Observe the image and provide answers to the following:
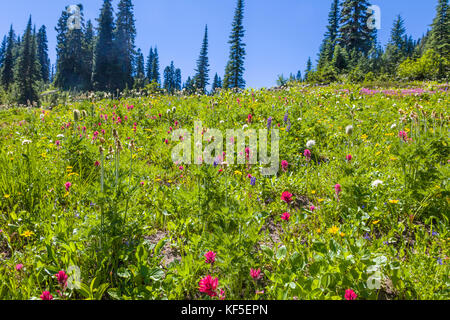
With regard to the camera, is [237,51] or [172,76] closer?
[237,51]

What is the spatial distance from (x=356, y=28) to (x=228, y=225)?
2419 inches

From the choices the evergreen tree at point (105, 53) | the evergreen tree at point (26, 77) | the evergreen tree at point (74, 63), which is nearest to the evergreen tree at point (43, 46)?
the evergreen tree at point (74, 63)

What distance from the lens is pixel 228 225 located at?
2145 millimetres

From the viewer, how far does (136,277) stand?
1826 mm

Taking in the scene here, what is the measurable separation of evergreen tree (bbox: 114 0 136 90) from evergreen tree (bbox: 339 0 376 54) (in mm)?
43970

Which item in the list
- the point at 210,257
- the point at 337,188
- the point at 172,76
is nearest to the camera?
the point at 210,257

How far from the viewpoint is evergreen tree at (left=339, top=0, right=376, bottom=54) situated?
5034 centimetres

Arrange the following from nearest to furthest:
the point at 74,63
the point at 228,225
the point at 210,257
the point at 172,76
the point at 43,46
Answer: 1. the point at 210,257
2. the point at 228,225
3. the point at 74,63
4. the point at 43,46
5. the point at 172,76

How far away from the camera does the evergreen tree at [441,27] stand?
43.7 m

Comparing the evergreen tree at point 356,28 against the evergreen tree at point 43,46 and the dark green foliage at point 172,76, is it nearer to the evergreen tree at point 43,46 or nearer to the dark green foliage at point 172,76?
the dark green foliage at point 172,76

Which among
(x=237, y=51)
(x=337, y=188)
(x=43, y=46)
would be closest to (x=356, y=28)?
(x=237, y=51)

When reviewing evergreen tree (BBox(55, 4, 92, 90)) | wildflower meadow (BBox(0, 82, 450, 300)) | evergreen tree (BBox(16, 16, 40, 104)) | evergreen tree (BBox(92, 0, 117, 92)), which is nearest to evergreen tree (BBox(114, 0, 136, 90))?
evergreen tree (BBox(92, 0, 117, 92))

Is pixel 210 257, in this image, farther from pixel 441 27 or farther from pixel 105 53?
pixel 441 27

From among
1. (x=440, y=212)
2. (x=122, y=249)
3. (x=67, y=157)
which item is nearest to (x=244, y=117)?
(x=67, y=157)
